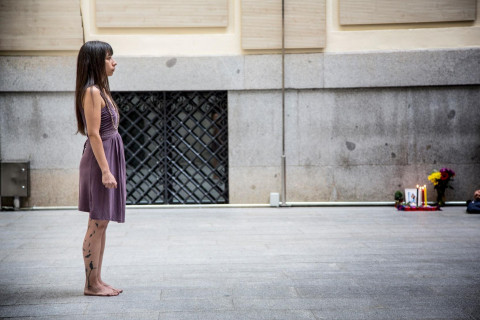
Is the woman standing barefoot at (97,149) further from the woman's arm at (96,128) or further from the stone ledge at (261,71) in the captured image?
the stone ledge at (261,71)

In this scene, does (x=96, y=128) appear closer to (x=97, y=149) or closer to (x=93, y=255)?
(x=97, y=149)

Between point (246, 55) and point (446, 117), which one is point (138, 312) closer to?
point (246, 55)

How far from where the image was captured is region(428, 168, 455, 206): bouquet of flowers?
9469 mm

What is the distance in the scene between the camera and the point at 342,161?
9.91 meters

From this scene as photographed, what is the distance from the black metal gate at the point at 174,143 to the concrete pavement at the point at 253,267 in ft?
Result: 4.26

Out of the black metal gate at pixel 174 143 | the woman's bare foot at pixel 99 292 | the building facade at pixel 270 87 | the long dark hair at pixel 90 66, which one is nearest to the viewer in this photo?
the long dark hair at pixel 90 66

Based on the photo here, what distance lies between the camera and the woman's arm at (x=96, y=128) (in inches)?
167

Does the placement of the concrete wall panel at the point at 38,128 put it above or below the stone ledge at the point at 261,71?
below

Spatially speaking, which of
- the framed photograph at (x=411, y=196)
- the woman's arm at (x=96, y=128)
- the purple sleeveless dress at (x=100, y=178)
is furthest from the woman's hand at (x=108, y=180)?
the framed photograph at (x=411, y=196)

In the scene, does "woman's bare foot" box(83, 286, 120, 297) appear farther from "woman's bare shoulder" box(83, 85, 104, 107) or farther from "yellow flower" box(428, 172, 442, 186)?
"yellow flower" box(428, 172, 442, 186)

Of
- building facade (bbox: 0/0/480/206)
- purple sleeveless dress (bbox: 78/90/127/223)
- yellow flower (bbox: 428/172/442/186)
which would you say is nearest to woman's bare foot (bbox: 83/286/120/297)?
purple sleeveless dress (bbox: 78/90/127/223)

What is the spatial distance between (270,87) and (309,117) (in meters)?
0.90

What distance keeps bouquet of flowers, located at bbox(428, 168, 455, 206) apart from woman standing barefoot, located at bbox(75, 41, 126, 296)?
6.69 meters

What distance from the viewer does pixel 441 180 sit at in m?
9.52
